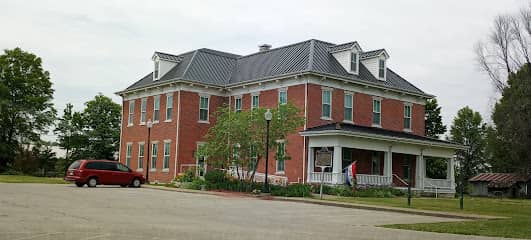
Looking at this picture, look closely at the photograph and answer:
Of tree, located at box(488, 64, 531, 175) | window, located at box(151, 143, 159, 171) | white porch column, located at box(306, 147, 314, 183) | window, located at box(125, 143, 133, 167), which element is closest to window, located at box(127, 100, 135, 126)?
window, located at box(125, 143, 133, 167)

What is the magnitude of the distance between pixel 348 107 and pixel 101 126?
109 ft

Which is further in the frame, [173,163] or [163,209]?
[173,163]

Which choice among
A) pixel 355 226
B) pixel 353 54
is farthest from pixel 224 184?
pixel 355 226

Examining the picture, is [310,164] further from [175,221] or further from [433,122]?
[433,122]

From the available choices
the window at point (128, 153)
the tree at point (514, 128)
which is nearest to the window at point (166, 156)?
the window at point (128, 153)

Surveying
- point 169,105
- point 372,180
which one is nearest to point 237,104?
point 169,105

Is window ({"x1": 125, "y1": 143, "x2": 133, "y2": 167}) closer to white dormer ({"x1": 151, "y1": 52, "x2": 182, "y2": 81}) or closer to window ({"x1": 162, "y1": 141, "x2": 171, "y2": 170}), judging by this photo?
window ({"x1": 162, "y1": 141, "x2": 171, "y2": 170})

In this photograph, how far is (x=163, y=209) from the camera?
66.4 feet

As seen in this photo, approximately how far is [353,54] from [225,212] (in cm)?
2491

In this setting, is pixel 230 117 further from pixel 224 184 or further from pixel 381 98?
pixel 381 98

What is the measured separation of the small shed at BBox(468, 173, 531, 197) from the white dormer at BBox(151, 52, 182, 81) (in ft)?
115

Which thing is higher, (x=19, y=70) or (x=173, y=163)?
(x=19, y=70)

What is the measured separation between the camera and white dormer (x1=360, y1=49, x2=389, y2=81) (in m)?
44.6

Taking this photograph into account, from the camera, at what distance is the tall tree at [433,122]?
7671 centimetres
